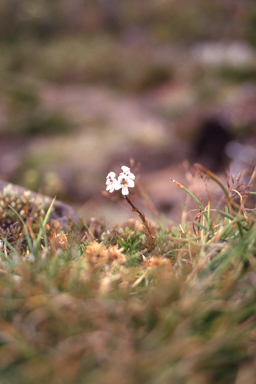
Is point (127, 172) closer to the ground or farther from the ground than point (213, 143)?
closer to the ground

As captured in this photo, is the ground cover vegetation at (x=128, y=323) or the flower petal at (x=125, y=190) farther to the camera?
the flower petal at (x=125, y=190)

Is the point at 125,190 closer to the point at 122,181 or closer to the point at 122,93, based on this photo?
the point at 122,181

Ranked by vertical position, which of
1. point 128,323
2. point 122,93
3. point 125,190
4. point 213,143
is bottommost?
point 128,323

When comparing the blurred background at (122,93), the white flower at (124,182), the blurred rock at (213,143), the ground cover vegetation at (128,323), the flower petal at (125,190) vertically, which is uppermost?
the blurred background at (122,93)

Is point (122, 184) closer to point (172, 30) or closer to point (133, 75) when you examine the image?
point (133, 75)

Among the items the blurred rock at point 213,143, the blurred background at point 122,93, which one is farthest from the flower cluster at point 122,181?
the blurred rock at point 213,143

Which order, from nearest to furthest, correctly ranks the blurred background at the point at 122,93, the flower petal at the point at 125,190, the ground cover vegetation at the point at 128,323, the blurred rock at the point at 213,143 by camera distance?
1. the ground cover vegetation at the point at 128,323
2. the flower petal at the point at 125,190
3. the blurred background at the point at 122,93
4. the blurred rock at the point at 213,143

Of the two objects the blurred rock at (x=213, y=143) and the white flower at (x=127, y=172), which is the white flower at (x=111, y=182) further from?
the blurred rock at (x=213, y=143)

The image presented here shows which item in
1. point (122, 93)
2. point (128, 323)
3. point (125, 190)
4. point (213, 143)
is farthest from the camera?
point (122, 93)

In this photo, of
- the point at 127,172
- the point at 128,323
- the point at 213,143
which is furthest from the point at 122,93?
the point at 128,323
